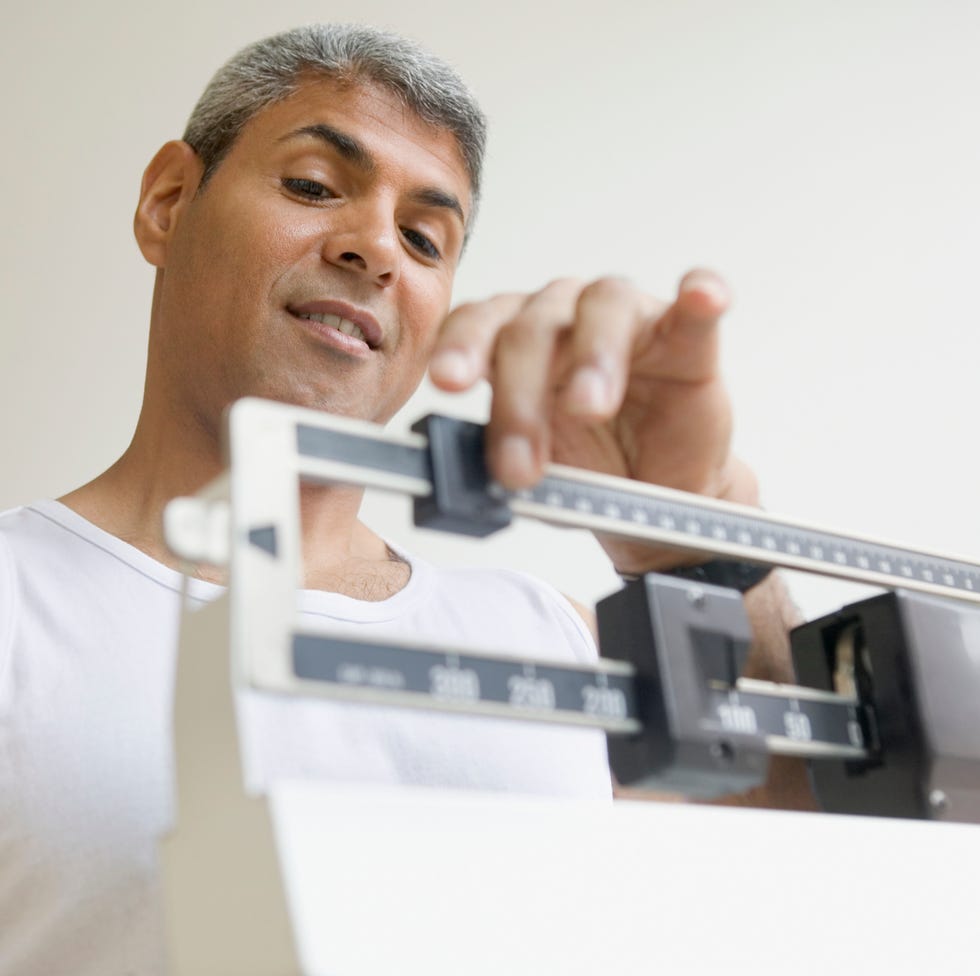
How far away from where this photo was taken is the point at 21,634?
1141 mm

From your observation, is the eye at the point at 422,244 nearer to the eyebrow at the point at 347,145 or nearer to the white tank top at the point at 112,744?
the eyebrow at the point at 347,145

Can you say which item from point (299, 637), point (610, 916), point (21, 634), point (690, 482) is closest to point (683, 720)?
point (610, 916)

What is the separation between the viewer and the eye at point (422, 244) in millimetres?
1483

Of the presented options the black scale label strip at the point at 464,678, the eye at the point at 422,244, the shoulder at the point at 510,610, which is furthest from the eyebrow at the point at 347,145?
the black scale label strip at the point at 464,678

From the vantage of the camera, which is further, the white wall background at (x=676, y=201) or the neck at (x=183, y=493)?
the white wall background at (x=676, y=201)

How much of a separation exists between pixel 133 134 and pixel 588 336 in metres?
1.58

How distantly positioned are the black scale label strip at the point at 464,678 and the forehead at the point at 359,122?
0.86 metres

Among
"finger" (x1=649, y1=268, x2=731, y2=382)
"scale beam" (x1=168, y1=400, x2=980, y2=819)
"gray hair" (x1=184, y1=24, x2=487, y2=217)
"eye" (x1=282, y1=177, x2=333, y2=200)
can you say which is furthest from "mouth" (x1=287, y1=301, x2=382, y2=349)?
"scale beam" (x1=168, y1=400, x2=980, y2=819)

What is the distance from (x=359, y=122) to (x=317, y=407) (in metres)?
0.36

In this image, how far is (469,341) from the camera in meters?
0.83

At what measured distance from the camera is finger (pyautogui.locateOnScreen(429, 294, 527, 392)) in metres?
0.80

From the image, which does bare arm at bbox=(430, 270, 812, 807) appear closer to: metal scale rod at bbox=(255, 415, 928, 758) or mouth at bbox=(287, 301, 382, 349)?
metal scale rod at bbox=(255, 415, 928, 758)

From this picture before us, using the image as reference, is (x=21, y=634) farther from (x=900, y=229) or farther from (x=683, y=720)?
(x=900, y=229)

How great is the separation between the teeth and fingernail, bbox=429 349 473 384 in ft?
1.87
